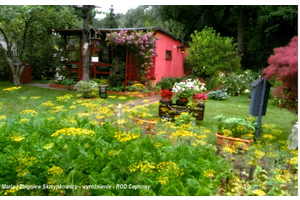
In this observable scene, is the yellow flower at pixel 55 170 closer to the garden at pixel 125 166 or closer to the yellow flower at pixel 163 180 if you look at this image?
the garden at pixel 125 166

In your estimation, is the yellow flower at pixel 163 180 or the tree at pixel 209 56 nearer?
the yellow flower at pixel 163 180

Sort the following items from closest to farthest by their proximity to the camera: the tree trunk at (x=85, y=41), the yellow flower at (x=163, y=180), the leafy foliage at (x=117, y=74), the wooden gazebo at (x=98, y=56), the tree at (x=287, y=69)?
the yellow flower at (x=163, y=180) < the tree at (x=287, y=69) < the tree trunk at (x=85, y=41) < the leafy foliage at (x=117, y=74) < the wooden gazebo at (x=98, y=56)

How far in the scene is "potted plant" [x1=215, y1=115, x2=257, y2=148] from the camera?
3.23m

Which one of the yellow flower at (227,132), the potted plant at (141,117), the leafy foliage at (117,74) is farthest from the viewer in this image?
the leafy foliage at (117,74)

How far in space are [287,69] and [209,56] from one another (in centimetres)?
424

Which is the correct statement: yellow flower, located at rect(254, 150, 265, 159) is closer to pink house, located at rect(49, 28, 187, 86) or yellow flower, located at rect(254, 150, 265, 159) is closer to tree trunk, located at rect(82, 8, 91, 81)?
pink house, located at rect(49, 28, 187, 86)

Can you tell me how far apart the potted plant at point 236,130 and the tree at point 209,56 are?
8.38 feet

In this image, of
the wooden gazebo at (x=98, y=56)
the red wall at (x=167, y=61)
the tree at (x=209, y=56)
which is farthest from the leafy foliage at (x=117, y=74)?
the tree at (x=209, y=56)

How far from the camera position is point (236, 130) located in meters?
3.32

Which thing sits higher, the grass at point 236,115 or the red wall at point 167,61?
the red wall at point 167,61

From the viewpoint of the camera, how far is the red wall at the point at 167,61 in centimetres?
666

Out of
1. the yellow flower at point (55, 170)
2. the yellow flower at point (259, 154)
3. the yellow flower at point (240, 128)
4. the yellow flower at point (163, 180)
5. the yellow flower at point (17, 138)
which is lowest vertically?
the yellow flower at point (163, 180)

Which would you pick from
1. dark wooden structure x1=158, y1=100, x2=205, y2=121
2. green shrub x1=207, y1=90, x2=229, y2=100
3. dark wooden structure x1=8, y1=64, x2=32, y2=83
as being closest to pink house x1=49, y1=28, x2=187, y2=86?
green shrub x1=207, y1=90, x2=229, y2=100
